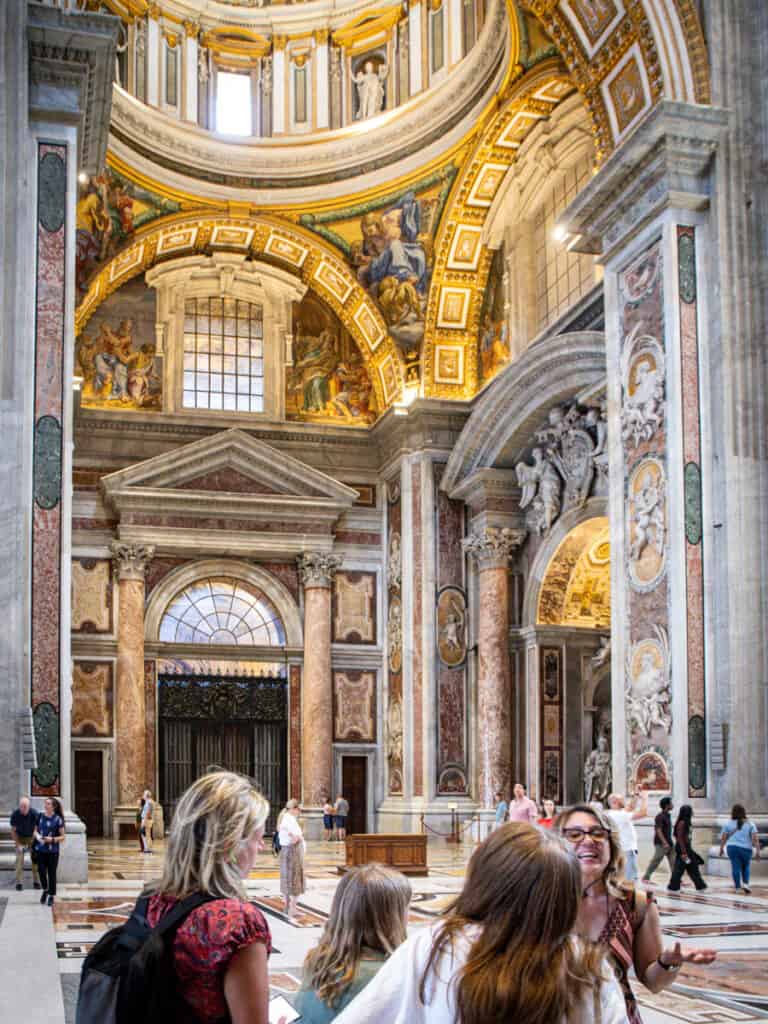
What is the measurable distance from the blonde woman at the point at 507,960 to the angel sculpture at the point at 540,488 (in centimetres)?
2105

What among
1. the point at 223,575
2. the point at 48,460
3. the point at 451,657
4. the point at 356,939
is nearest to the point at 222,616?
the point at 223,575

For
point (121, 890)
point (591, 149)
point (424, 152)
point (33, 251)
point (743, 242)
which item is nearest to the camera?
point (121, 890)

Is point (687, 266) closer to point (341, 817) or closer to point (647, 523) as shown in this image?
point (647, 523)

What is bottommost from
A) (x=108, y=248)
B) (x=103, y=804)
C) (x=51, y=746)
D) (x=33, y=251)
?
(x=103, y=804)

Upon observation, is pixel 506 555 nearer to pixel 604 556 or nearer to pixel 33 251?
pixel 604 556

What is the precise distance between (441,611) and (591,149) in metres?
8.26

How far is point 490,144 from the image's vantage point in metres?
24.3

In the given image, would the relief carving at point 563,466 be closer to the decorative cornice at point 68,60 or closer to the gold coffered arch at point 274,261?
the gold coffered arch at point 274,261

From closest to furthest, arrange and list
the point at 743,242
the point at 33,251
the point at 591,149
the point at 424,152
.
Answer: the point at 33,251 < the point at 743,242 < the point at 591,149 < the point at 424,152

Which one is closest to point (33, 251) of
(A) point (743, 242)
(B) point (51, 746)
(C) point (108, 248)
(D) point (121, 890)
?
(B) point (51, 746)

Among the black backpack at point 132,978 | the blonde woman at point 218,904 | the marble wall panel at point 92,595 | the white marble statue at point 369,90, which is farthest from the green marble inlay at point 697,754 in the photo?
the white marble statue at point 369,90

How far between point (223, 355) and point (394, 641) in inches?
253

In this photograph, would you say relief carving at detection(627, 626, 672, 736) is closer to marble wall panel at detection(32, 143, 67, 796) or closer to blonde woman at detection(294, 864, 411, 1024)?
marble wall panel at detection(32, 143, 67, 796)

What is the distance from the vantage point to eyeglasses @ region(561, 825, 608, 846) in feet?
11.1
